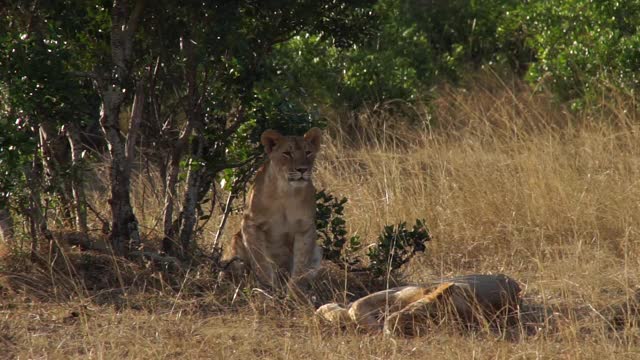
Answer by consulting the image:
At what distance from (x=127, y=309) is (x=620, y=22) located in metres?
7.07

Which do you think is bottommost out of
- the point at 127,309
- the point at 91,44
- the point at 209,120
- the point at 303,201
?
the point at 127,309

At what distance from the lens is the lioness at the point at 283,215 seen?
699 cm

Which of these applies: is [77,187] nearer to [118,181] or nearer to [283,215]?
[118,181]

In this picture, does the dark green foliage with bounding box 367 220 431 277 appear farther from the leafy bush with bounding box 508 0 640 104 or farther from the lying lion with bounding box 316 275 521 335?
the leafy bush with bounding box 508 0 640 104

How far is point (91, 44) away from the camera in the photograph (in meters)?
6.95

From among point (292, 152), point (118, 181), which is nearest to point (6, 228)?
point (118, 181)

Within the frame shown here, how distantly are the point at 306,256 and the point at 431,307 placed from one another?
1262 mm

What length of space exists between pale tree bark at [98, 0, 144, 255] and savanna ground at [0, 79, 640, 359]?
221 millimetres

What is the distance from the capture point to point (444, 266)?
7.90 m

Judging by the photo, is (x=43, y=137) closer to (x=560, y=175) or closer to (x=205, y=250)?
(x=205, y=250)

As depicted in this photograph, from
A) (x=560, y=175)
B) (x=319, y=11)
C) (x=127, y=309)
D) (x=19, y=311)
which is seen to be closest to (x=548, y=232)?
(x=560, y=175)

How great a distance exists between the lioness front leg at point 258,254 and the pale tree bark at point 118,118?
2.24 ft

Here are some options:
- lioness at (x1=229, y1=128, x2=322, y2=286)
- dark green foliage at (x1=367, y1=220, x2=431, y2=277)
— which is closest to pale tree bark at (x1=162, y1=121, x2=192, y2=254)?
lioness at (x1=229, y1=128, x2=322, y2=286)

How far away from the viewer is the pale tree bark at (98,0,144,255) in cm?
669
